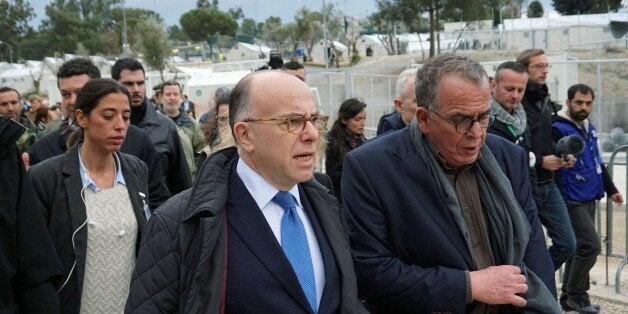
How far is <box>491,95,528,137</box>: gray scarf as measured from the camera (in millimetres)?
5422

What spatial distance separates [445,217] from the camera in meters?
2.85

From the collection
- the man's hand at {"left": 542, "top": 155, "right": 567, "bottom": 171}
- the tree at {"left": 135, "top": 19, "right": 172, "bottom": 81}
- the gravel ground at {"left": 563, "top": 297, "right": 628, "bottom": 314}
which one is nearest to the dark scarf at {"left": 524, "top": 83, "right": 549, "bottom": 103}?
the man's hand at {"left": 542, "top": 155, "right": 567, "bottom": 171}

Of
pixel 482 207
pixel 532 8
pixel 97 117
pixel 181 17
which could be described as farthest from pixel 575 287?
pixel 181 17

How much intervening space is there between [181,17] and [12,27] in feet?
71.7

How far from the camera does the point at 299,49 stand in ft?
251

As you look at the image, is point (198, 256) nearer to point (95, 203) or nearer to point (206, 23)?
point (95, 203)

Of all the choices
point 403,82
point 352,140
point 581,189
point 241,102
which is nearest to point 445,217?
point 241,102

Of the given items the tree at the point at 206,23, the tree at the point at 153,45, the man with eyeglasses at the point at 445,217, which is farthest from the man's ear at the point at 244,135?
the tree at the point at 206,23

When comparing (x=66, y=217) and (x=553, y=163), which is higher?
(x=66, y=217)

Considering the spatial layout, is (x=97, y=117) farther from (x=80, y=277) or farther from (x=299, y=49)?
(x=299, y=49)

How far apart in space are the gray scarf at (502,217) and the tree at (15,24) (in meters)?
99.6

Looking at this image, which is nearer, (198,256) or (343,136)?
(198,256)

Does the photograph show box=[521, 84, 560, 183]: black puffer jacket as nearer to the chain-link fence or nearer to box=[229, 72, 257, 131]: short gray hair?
box=[229, 72, 257, 131]: short gray hair

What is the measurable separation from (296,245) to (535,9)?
97971 mm
